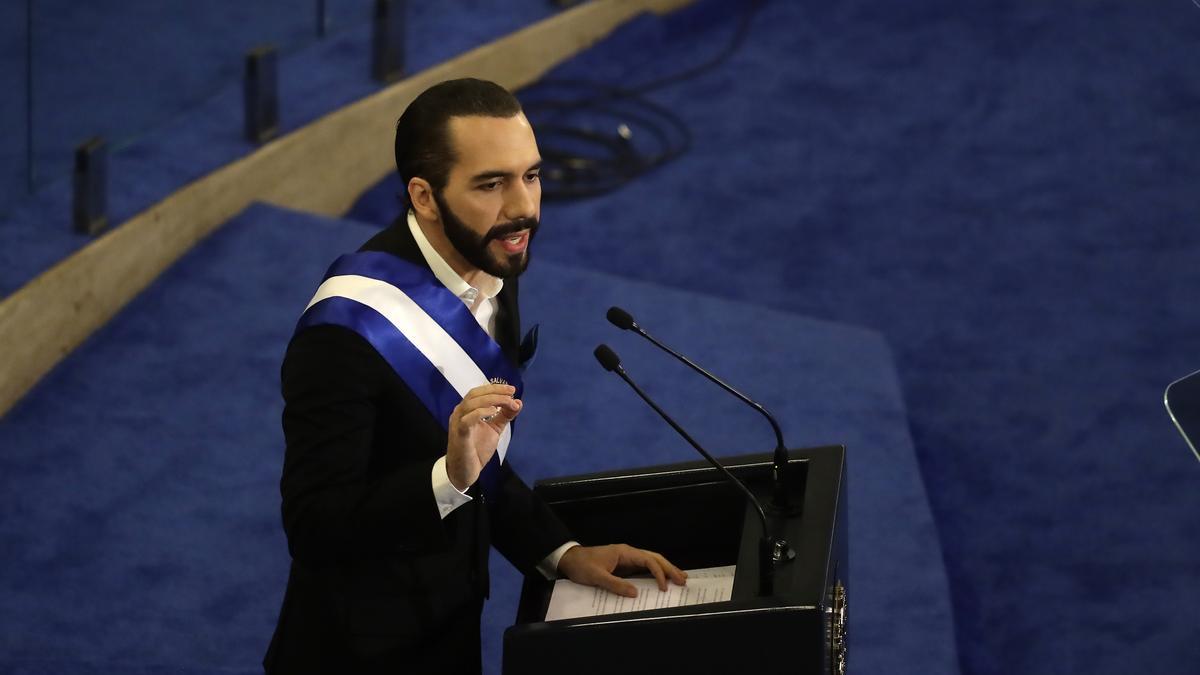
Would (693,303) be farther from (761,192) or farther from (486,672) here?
(486,672)

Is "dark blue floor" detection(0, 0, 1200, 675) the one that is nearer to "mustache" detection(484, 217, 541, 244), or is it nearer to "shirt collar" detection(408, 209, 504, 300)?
"shirt collar" detection(408, 209, 504, 300)

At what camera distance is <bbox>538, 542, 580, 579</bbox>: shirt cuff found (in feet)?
6.04

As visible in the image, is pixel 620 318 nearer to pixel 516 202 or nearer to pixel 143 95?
pixel 516 202

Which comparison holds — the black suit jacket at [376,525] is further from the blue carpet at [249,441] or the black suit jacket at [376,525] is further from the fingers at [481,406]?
the blue carpet at [249,441]

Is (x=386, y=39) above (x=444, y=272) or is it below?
above

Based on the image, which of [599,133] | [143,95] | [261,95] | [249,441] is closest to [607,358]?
[249,441]

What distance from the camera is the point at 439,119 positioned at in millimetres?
1672

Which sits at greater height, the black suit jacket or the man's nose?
the man's nose

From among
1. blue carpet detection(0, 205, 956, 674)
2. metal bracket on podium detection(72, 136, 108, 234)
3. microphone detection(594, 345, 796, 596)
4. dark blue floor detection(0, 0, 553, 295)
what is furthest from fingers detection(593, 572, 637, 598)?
metal bracket on podium detection(72, 136, 108, 234)

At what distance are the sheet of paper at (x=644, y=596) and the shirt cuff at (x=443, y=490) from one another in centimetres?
16

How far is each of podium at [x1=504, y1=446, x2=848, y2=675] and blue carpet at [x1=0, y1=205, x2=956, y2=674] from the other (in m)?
0.97

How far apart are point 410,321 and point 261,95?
8.01 ft

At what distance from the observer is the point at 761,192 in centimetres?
471

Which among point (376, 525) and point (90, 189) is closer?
point (376, 525)
